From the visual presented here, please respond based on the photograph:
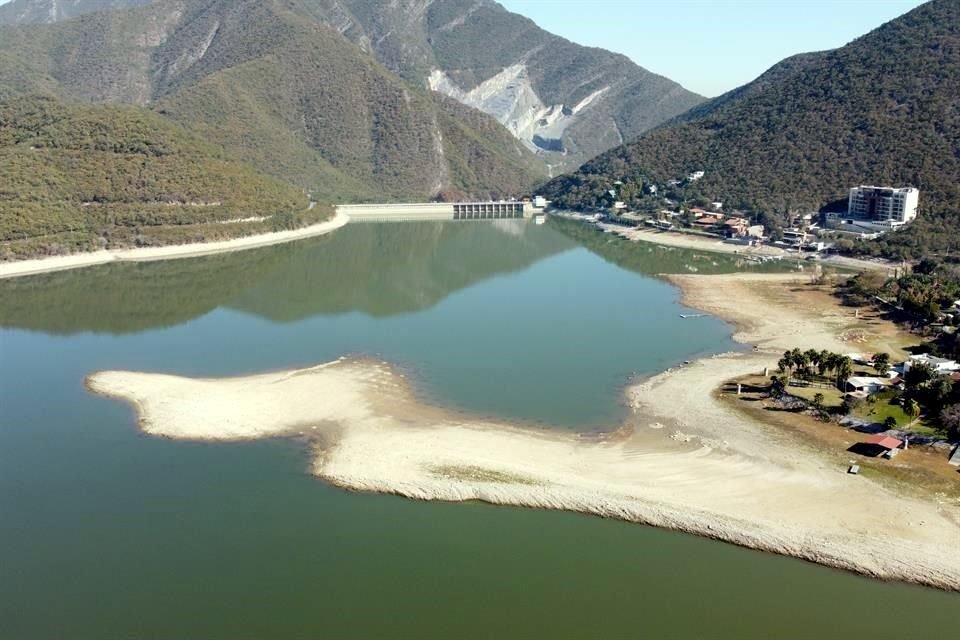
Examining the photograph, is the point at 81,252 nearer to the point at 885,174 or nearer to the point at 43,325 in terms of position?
the point at 43,325

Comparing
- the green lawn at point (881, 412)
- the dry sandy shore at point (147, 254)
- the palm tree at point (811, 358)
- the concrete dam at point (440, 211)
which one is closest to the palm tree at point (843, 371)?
the palm tree at point (811, 358)

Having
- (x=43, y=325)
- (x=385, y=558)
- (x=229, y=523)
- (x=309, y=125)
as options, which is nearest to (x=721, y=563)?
(x=385, y=558)

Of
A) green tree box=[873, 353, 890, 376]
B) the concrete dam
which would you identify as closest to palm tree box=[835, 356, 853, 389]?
green tree box=[873, 353, 890, 376]

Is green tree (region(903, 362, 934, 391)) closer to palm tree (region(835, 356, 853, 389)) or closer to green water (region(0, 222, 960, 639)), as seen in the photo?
palm tree (region(835, 356, 853, 389))

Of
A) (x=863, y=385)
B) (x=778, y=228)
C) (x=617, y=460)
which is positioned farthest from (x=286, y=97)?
(x=617, y=460)

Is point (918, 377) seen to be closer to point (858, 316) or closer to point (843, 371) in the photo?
point (843, 371)

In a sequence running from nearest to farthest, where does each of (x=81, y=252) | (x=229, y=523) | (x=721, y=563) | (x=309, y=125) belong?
(x=721, y=563)
(x=229, y=523)
(x=81, y=252)
(x=309, y=125)

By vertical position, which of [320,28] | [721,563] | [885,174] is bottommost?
[721,563]

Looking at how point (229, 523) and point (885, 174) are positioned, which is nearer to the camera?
point (229, 523)
